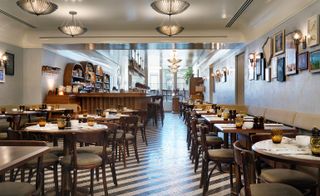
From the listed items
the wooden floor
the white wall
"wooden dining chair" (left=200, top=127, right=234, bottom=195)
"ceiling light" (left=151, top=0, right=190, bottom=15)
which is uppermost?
"ceiling light" (left=151, top=0, right=190, bottom=15)

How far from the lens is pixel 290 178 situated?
283cm

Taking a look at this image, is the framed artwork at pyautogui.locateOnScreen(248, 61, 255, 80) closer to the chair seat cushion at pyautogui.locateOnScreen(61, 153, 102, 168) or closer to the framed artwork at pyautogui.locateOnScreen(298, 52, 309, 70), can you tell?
the framed artwork at pyautogui.locateOnScreen(298, 52, 309, 70)

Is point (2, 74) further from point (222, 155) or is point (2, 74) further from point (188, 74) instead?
point (188, 74)

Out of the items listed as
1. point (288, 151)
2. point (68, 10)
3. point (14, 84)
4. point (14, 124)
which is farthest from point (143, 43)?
point (288, 151)

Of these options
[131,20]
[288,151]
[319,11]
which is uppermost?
[131,20]

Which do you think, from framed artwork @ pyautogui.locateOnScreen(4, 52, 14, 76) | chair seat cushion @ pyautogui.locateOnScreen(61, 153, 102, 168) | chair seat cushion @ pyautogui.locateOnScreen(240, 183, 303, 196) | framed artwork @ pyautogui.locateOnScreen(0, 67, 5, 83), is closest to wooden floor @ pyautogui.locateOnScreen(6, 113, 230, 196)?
chair seat cushion @ pyautogui.locateOnScreen(61, 153, 102, 168)

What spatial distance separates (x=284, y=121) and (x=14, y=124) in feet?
18.0

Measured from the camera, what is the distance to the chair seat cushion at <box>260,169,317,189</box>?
277 centimetres

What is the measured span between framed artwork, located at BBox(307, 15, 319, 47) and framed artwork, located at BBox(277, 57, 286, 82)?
133cm

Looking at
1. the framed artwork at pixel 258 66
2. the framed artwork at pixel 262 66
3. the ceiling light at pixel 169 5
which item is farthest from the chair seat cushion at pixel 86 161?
the framed artwork at pixel 258 66

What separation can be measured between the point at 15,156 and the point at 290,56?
5892 millimetres

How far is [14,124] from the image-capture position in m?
6.53

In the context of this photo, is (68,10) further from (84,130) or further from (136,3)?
(84,130)

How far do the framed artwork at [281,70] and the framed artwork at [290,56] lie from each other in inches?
9.3
